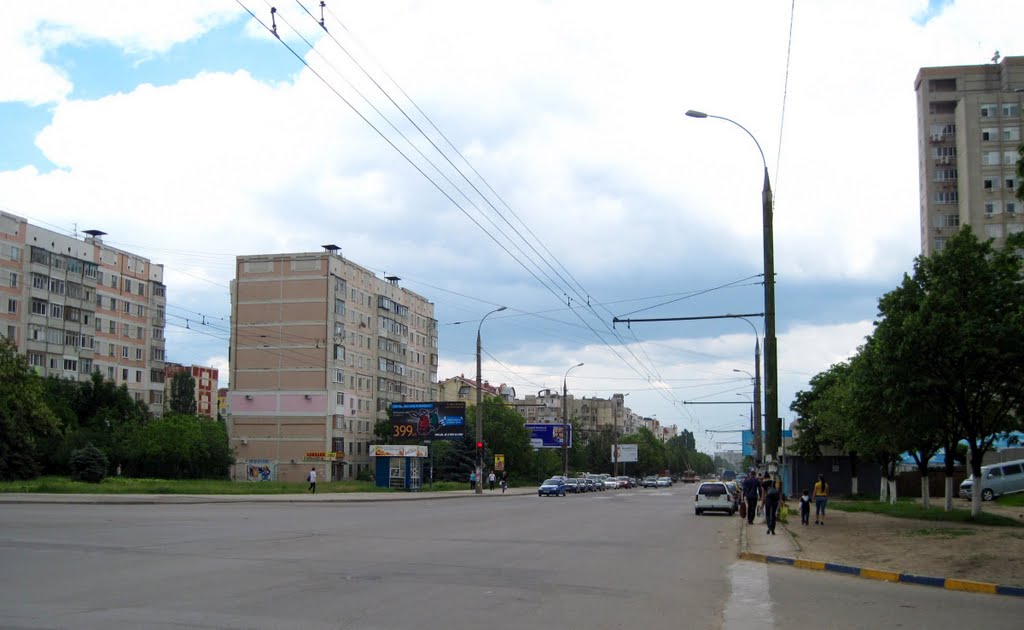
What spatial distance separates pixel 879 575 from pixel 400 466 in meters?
49.7

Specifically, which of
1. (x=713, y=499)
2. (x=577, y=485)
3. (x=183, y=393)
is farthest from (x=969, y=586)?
(x=183, y=393)

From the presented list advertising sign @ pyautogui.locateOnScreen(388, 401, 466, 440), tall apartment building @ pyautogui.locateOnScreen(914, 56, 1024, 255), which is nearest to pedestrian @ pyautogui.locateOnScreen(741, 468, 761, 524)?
advertising sign @ pyautogui.locateOnScreen(388, 401, 466, 440)

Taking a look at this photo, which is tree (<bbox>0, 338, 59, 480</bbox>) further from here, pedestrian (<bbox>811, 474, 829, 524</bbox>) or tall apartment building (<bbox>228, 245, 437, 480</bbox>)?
pedestrian (<bbox>811, 474, 829, 524</bbox>)

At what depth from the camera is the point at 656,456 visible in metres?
165

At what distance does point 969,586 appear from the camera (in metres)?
13.3

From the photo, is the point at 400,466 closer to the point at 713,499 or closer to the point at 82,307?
the point at 713,499

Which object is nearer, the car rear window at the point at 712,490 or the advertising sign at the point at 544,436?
the car rear window at the point at 712,490

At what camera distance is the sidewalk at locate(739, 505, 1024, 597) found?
14.1m

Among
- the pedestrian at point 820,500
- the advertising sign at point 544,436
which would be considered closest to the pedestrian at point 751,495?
the pedestrian at point 820,500

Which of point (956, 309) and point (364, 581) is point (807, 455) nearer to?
point (956, 309)

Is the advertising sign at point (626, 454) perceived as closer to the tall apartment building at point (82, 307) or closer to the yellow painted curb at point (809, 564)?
the tall apartment building at point (82, 307)

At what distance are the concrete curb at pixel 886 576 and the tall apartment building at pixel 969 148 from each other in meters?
80.2

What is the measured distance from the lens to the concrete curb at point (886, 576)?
13047mm

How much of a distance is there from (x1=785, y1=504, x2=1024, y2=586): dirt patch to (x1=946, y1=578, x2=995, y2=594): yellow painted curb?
0.40 meters
